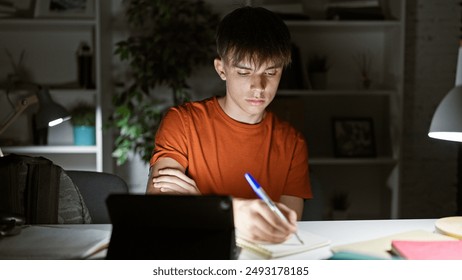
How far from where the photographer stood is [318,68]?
134 cm

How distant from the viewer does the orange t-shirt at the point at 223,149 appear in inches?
47.9

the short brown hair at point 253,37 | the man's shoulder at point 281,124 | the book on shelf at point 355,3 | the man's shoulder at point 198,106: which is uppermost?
the book on shelf at point 355,3

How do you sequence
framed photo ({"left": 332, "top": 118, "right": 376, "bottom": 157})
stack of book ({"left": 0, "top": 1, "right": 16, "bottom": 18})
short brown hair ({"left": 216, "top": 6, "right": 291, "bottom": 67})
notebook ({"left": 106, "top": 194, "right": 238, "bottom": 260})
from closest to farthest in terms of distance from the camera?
1. notebook ({"left": 106, "top": 194, "right": 238, "bottom": 260})
2. short brown hair ({"left": 216, "top": 6, "right": 291, "bottom": 67})
3. stack of book ({"left": 0, "top": 1, "right": 16, "bottom": 18})
4. framed photo ({"left": 332, "top": 118, "right": 376, "bottom": 157})

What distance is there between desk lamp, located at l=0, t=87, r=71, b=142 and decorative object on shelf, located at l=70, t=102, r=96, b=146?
2cm

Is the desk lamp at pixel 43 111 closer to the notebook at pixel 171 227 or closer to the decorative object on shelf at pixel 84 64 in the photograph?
the decorative object on shelf at pixel 84 64

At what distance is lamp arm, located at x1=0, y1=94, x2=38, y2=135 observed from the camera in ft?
4.14

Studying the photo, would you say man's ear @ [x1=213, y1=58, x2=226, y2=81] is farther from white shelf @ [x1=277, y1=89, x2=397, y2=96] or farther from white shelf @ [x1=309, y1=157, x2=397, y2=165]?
white shelf @ [x1=309, y1=157, x2=397, y2=165]

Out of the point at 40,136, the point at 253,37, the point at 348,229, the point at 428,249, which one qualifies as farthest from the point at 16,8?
the point at 428,249

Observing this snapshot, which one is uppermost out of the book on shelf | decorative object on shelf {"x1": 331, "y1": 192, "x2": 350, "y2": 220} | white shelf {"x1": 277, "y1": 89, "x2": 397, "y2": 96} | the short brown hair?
the book on shelf

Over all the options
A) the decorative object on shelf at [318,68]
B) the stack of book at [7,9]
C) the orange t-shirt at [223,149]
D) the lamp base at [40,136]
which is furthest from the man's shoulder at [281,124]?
the stack of book at [7,9]

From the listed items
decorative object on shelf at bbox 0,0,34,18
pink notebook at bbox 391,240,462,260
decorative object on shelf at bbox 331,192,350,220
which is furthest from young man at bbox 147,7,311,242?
decorative object on shelf at bbox 0,0,34,18

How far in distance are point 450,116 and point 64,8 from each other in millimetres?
813

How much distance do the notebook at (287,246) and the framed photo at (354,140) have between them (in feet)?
0.79
